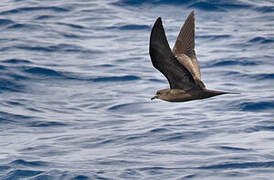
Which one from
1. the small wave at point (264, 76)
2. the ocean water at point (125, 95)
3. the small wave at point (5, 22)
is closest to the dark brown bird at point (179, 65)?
the ocean water at point (125, 95)

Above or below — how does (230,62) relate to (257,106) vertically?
above

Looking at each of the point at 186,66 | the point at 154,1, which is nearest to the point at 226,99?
the point at 186,66

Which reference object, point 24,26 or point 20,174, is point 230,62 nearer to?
point 24,26

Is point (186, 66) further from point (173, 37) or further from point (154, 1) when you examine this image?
point (154, 1)

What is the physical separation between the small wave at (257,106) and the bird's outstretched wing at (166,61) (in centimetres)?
391

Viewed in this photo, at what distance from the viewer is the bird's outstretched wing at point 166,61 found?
867 cm

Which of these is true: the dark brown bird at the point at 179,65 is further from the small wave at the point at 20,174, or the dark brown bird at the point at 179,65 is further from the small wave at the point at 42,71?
the small wave at the point at 42,71

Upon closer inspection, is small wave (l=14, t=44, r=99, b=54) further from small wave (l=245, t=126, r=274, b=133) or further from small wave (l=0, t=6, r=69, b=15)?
small wave (l=245, t=126, r=274, b=133)

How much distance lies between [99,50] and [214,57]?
278cm

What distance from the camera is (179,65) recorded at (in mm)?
9234

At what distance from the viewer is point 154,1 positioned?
798 inches

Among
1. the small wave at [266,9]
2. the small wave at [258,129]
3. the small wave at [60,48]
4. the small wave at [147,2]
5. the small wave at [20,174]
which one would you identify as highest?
the small wave at [147,2]

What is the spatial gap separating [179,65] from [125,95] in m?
5.38

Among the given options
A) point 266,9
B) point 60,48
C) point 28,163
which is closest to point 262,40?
point 266,9
